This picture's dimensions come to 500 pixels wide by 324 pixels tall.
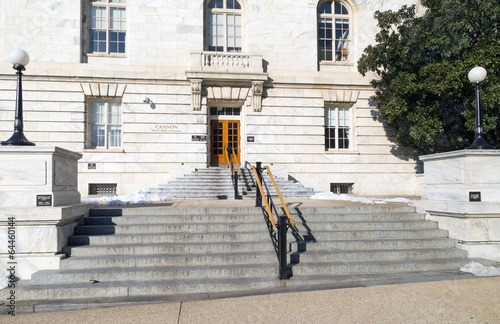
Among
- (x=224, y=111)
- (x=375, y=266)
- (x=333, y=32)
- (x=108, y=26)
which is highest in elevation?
(x=333, y=32)

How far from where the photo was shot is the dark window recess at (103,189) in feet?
52.1

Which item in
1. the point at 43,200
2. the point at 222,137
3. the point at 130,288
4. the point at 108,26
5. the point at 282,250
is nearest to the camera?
the point at 130,288

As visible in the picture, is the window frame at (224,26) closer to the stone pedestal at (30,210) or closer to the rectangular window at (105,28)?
the rectangular window at (105,28)

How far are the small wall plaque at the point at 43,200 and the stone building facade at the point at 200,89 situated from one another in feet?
31.5

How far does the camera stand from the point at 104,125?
16.3m

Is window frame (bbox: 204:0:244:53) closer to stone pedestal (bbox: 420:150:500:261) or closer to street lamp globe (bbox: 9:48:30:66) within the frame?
street lamp globe (bbox: 9:48:30:66)

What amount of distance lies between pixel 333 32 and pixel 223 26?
5823 millimetres

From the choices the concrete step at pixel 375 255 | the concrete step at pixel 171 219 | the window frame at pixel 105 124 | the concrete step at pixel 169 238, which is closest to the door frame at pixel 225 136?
the window frame at pixel 105 124

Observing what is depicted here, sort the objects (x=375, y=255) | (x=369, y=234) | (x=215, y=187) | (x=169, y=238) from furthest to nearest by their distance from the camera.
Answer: (x=215, y=187) < (x=369, y=234) < (x=169, y=238) < (x=375, y=255)

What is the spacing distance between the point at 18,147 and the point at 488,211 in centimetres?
990

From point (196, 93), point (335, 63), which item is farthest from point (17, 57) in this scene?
point (335, 63)

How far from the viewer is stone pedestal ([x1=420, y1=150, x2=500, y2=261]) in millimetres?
7512

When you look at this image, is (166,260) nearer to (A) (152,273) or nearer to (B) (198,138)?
(A) (152,273)

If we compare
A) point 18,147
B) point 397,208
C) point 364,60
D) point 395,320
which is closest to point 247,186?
point 397,208
